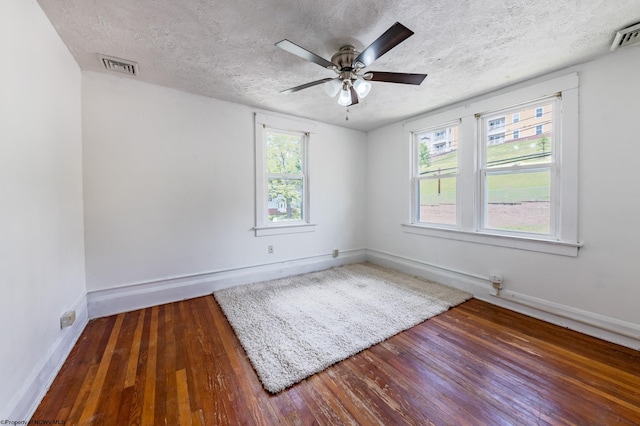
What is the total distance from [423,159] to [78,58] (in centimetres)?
402

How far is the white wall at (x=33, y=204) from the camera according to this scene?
119 cm

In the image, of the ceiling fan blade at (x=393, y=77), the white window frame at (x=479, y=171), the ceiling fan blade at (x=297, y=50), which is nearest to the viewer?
the ceiling fan blade at (x=297, y=50)

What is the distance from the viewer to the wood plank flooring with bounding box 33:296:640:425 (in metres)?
1.30

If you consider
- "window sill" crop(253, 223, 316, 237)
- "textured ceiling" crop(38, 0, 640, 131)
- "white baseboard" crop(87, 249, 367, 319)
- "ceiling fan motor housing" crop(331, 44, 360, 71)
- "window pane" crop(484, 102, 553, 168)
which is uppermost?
"textured ceiling" crop(38, 0, 640, 131)

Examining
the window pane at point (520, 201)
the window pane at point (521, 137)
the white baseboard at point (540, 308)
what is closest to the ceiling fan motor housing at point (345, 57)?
the window pane at point (521, 137)

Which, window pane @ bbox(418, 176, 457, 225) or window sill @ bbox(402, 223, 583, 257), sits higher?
window pane @ bbox(418, 176, 457, 225)

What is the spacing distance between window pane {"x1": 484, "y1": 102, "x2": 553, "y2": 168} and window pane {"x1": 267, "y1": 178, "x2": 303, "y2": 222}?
2.56m

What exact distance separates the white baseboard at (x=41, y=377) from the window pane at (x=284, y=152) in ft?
8.33

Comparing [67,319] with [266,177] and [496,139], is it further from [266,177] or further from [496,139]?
[496,139]

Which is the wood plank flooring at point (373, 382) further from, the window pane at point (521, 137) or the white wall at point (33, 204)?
the window pane at point (521, 137)

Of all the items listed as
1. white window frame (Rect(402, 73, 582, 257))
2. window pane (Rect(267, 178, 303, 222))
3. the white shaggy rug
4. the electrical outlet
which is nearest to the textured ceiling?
white window frame (Rect(402, 73, 582, 257))

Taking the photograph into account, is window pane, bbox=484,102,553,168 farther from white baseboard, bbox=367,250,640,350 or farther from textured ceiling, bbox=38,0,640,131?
white baseboard, bbox=367,250,640,350

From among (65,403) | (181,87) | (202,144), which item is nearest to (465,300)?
(65,403)

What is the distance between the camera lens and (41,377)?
143cm
